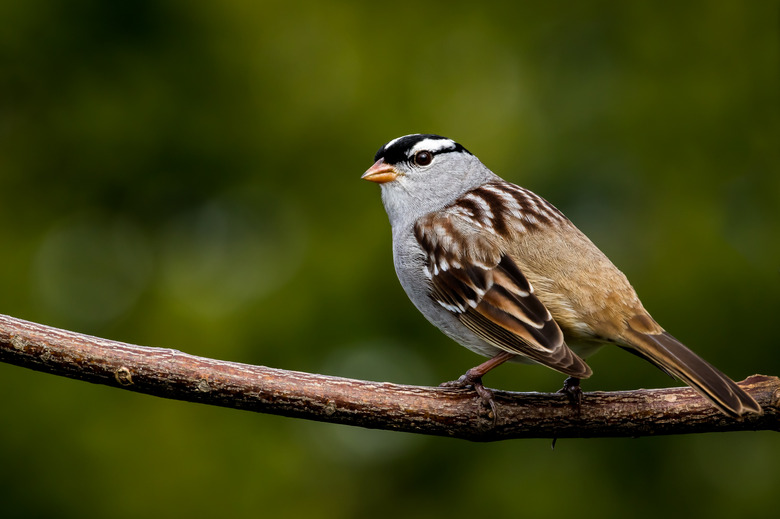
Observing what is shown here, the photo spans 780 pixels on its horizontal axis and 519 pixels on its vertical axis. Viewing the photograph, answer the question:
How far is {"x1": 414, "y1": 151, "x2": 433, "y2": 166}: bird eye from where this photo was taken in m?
5.30

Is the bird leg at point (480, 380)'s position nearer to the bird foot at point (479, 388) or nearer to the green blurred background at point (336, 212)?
the bird foot at point (479, 388)

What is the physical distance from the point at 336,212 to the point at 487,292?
3315 millimetres

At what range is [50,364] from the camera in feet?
12.9

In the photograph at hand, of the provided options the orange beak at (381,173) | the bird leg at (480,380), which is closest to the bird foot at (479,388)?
the bird leg at (480,380)

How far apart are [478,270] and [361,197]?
10.4 ft

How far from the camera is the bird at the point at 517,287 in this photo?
400 cm

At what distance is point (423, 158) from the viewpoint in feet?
17.5

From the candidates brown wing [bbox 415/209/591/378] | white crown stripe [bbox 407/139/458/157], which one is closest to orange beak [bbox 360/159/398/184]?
white crown stripe [bbox 407/139/458/157]

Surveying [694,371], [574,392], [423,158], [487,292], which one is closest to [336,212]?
[423,158]

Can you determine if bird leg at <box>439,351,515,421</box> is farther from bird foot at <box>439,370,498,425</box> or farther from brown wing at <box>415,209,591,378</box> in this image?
brown wing at <box>415,209,591,378</box>

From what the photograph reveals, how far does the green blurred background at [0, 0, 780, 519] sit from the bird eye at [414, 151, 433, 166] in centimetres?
202

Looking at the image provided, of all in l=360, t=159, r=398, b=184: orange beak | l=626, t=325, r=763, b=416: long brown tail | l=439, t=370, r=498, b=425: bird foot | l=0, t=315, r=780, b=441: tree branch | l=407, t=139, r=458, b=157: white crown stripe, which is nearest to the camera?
l=626, t=325, r=763, b=416: long brown tail

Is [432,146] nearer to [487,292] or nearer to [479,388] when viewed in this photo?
[487,292]

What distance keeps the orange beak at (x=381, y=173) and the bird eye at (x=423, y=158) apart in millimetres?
144
